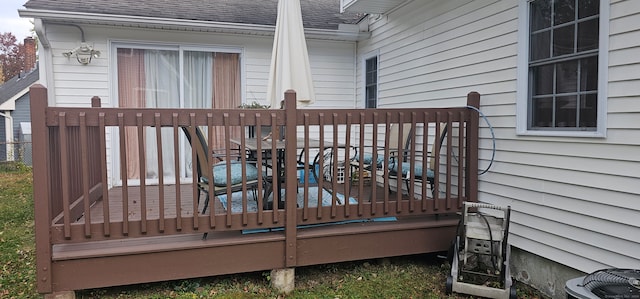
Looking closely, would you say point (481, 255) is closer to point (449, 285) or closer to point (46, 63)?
point (449, 285)

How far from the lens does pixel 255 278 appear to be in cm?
346

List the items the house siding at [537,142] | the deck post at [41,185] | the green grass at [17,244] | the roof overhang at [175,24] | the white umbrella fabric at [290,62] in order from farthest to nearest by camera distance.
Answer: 1. the roof overhang at [175,24]
2. the white umbrella fabric at [290,62]
3. the green grass at [17,244]
4. the deck post at [41,185]
5. the house siding at [537,142]

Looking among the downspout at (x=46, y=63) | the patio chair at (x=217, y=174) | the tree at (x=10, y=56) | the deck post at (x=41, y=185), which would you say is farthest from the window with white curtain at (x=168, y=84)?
the tree at (x=10, y=56)

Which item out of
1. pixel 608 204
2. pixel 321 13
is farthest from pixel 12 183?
pixel 608 204

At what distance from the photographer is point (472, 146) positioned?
3.75 meters

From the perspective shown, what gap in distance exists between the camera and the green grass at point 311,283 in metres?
3.16

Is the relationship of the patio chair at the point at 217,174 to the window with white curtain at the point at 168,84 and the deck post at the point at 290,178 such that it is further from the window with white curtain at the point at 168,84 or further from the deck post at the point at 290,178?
the window with white curtain at the point at 168,84

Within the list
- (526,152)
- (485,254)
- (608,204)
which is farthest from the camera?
(526,152)

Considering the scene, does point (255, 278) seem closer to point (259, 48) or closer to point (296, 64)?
point (296, 64)

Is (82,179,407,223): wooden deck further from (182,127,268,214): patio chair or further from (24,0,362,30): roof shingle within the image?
(24,0,362,30): roof shingle

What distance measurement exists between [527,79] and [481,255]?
56.8 inches

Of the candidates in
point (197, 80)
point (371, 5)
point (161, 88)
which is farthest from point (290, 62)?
point (161, 88)

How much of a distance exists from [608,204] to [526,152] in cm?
76

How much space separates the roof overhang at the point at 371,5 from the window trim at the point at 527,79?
218 cm
